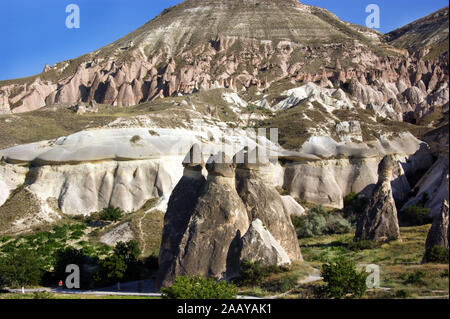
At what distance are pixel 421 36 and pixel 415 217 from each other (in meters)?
102

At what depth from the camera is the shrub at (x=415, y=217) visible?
31078 mm

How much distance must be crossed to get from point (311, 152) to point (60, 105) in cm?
4075

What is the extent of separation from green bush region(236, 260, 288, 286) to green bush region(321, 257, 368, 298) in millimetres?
2652

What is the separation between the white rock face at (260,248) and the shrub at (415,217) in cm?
1779

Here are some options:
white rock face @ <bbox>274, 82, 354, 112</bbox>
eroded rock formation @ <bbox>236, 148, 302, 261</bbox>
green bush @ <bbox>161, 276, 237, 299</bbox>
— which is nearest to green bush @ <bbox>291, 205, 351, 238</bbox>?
eroded rock formation @ <bbox>236, 148, 302, 261</bbox>

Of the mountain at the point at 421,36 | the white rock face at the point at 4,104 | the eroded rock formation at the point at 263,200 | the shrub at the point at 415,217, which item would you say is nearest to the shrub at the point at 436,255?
the eroded rock formation at the point at 263,200

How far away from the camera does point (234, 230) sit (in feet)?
55.9

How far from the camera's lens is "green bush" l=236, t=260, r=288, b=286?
15469 millimetres

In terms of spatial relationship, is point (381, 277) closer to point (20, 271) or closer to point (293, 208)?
point (20, 271)

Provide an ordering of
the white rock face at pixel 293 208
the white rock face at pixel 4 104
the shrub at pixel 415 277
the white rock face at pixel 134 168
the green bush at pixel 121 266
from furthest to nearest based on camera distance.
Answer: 1. the white rock face at pixel 4 104
2. the white rock face at pixel 134 168
3. the white rock face at pixel 293 208
4. the green bush at pixel 121 266
5. the shrub at pixel 415 277

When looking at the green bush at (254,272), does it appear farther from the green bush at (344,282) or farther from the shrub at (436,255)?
the shrub at (436,255)

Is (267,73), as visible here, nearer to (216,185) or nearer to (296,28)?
(296,28)

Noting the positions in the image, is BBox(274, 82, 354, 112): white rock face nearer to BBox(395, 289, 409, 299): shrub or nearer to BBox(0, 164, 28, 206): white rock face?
BBox(0, 164, 28, 206): white rock face

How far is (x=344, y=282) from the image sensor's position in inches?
504
